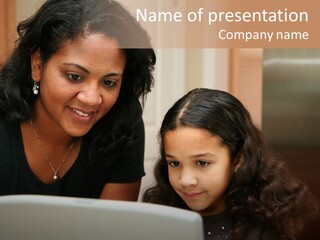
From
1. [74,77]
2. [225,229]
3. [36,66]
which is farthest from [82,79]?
[225,229]

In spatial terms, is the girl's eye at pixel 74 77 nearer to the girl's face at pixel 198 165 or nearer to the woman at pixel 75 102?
the woman at pixel 75 102

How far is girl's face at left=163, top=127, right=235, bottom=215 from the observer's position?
2.68ft

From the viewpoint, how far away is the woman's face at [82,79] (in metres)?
0.82

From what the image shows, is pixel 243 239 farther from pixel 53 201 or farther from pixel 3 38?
pixel 3 38

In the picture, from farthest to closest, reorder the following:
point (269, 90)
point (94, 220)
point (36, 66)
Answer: point (269, 90) < point (36, 66) < point (94, 220)

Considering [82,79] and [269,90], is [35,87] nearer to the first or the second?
[82,79]

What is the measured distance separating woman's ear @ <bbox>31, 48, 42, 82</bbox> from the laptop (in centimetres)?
53

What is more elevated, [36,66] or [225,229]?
[36,66]

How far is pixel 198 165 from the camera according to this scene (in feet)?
2.69

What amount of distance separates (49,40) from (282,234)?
1.89 ft

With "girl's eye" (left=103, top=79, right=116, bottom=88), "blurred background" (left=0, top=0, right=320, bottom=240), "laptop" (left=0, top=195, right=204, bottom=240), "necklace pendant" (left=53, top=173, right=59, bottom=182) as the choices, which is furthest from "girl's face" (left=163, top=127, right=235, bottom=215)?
"blurred background" (left=0, top=0, right=320, bottom=240)

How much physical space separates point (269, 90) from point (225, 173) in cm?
84

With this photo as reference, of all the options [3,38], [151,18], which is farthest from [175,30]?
[3,38]

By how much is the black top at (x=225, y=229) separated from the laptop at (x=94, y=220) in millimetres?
473
